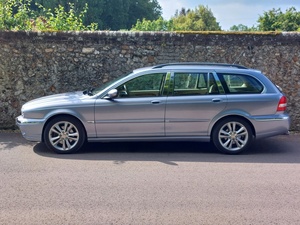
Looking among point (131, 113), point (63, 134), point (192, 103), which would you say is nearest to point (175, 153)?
point (192, 103)

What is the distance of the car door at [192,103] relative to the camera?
276 inches

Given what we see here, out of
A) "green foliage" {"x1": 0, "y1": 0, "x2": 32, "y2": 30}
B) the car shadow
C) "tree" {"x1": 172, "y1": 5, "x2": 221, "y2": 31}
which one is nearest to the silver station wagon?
the car shadow

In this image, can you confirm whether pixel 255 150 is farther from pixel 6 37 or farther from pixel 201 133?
pixel 6 37

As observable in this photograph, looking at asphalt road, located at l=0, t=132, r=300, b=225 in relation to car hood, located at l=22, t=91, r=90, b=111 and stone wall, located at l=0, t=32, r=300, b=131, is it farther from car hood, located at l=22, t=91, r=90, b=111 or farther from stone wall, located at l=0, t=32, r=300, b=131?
stone wall, located at l=0, t=32, r=300, b=131

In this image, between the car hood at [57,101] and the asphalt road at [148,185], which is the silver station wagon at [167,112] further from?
the asphalt road at [148,185]

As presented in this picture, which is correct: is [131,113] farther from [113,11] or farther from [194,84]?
[113,11]

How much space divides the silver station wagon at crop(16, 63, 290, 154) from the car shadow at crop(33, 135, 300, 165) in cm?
25

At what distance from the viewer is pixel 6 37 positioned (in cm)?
923

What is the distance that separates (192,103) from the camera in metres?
7.02

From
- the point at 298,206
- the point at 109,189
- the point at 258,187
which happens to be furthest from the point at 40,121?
the point at 298,206

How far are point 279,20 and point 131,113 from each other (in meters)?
27.3

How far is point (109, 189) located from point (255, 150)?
355cm

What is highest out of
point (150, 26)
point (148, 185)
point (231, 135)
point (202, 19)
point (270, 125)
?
point (202, 19)

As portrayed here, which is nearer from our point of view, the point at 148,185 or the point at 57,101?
the point at 148,185
